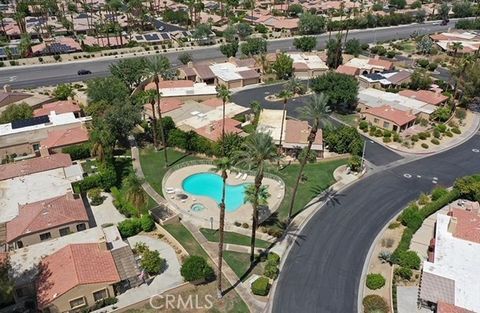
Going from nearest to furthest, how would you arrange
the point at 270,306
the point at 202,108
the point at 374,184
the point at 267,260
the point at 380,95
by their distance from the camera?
1. the point at 270,306
2. the point at 267,260
3. the point at 374,184
4. the point at 202,108
5. the point at 380,95

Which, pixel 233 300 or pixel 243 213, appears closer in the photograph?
pixel 233 300

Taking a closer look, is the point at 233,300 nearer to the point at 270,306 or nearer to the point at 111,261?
the point at 270,306

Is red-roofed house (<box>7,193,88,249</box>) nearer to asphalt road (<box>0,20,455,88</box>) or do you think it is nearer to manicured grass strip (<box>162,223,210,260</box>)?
manicured grass strip (<box>162,223,210,260</box>)

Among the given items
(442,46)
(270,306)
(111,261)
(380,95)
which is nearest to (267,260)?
(270,306)

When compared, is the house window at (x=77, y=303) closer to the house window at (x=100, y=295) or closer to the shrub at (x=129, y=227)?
the house window at (x=100, y=295)

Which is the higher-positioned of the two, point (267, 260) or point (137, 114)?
point (137, 114)

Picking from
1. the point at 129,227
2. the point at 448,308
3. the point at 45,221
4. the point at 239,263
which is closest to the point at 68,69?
the point at 45,221

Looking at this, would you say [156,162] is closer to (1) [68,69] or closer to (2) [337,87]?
(2) [337,87]
